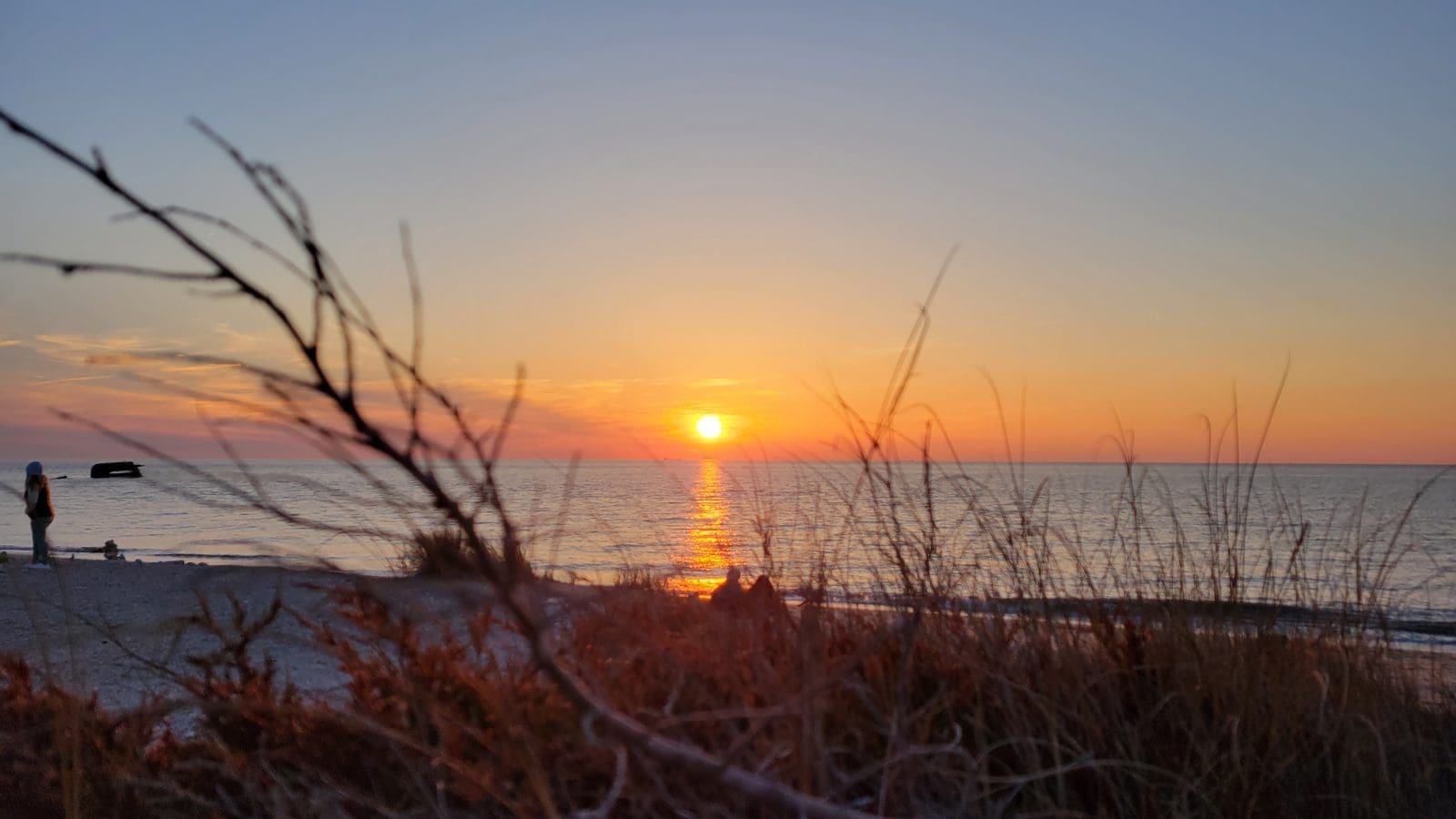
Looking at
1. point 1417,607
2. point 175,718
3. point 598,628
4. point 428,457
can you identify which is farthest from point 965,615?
point 1417,607

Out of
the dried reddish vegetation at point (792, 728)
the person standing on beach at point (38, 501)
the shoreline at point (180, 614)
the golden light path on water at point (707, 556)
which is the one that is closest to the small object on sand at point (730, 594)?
the golden light path on water at point (707, 556)

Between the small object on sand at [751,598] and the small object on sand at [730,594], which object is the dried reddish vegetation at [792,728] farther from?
the small object on sand at [730,594]

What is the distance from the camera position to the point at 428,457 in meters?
1.29

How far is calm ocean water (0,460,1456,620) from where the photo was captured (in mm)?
3826

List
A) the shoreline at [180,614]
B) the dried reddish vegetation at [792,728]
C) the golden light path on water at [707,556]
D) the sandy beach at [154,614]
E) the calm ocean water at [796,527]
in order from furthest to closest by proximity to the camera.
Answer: the golden light path on water at [707,556], the calm ocean water at [796,527], the sandy beach at [154,614], the shoreline at [180,614], the dried reddish vegetation at [792,728]

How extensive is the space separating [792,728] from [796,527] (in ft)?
9.25

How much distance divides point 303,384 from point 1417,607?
14064mm

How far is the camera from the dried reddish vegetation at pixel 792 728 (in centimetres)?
244

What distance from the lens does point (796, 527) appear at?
5.05 m

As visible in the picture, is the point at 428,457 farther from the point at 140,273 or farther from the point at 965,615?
the point at 965,615

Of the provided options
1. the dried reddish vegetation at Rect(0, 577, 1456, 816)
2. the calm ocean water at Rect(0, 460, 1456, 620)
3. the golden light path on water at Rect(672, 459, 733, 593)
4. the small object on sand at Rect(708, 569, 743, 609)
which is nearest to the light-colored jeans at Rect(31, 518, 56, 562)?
the calm ocean water at Rect(0, 460, 1456, 620)

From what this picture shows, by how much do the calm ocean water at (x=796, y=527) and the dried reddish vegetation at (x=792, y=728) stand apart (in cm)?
39

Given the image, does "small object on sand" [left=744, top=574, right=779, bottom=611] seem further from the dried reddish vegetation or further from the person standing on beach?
the person standing on beach

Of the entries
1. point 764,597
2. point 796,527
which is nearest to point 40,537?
point 796,527
